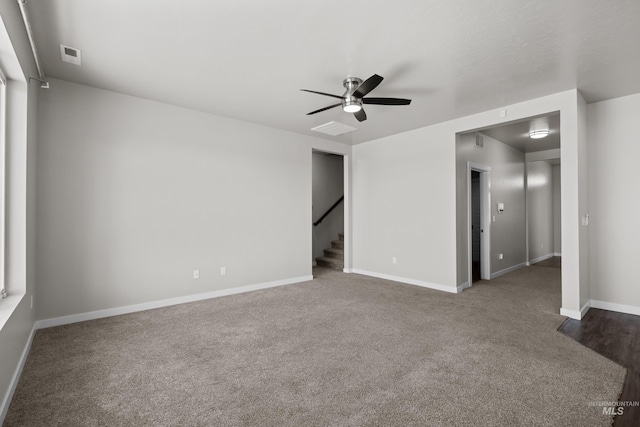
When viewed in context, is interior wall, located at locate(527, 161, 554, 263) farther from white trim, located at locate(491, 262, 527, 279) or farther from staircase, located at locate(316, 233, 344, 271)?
staircase, located at locate(316, 233, 344, 271)

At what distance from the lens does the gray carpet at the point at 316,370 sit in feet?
6.24

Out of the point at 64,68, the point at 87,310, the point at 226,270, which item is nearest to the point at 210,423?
the point at 87,310

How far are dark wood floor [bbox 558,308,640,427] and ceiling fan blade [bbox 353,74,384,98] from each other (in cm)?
291

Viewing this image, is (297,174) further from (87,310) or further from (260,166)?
(87,310)

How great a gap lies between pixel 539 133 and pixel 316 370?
5677 millimetres

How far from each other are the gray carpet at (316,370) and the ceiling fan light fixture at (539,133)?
319 cm

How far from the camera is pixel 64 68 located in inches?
124

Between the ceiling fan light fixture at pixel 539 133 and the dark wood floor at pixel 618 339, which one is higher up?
the ceiling fan light fixture at pixel 539 133

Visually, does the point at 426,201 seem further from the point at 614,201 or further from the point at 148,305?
the point at 148,305

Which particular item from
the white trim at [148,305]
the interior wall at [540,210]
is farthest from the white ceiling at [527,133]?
the white trim at [148,305]

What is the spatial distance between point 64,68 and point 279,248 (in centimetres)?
357

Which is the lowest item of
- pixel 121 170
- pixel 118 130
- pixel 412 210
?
pixel 412 210

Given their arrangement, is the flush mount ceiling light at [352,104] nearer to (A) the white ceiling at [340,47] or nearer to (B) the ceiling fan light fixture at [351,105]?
(B) the ceiling fan light fixture at [351,105]

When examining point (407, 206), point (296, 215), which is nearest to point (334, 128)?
point (296, 215)
